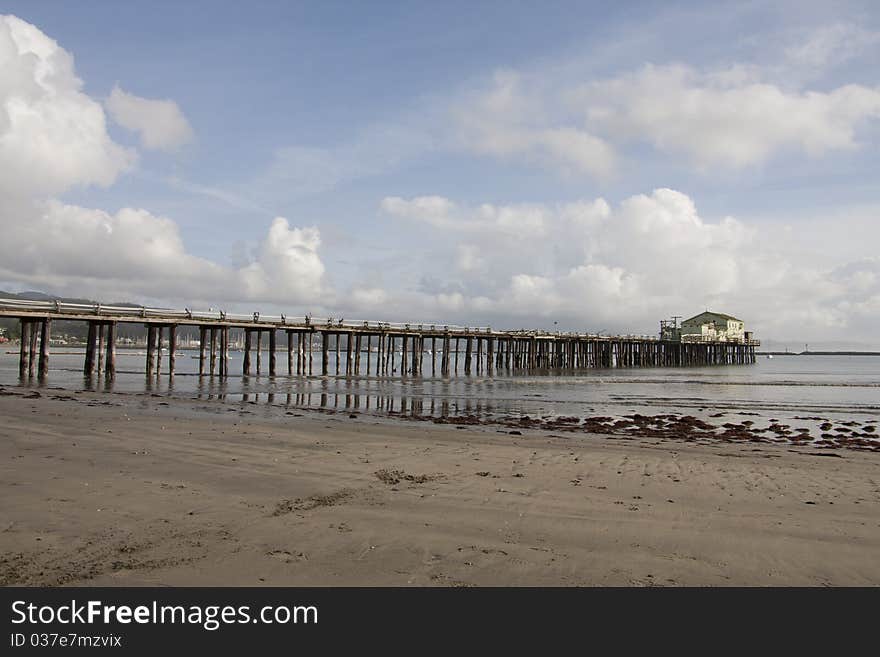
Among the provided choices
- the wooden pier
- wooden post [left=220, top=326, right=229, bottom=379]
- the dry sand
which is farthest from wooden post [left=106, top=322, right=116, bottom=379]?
the dry sand

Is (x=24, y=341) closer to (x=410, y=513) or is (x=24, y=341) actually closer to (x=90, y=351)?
(x=90, y=351)

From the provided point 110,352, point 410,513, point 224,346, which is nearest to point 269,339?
point 224,346

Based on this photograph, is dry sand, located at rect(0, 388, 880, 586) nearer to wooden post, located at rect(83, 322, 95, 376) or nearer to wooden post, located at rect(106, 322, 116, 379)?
wooden post, located at rect(106, 322, 116, 379)

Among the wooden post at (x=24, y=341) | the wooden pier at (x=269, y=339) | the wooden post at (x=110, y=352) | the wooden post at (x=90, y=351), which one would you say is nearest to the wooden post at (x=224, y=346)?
the wooden pier at (x=269, y=339)

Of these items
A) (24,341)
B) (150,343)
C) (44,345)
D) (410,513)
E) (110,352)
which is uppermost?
(150,343)

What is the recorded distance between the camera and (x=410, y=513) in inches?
282

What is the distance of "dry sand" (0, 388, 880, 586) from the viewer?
527cm

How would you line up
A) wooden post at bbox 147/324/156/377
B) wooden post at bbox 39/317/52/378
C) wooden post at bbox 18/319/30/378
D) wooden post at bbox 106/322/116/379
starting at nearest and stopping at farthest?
wooden post at bbox 39/317/52/378
wooden post at bbox 18/319/30/378
wooden post at bbox 106/322/116/379
wooden post at bbox 147/324/156/377

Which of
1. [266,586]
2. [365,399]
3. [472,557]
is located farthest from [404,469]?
[365,399]

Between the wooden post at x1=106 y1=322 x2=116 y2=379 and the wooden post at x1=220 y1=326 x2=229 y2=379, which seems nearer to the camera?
the wooden post at x1=106 y1=322 x2=116 y2=379

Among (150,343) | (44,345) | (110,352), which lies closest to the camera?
(44,345)

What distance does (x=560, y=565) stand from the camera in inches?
215

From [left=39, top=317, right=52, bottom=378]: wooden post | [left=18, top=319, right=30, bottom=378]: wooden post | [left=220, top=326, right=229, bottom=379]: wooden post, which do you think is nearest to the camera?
[left=39, top=317, right=52, bottom=378]: wooden post
